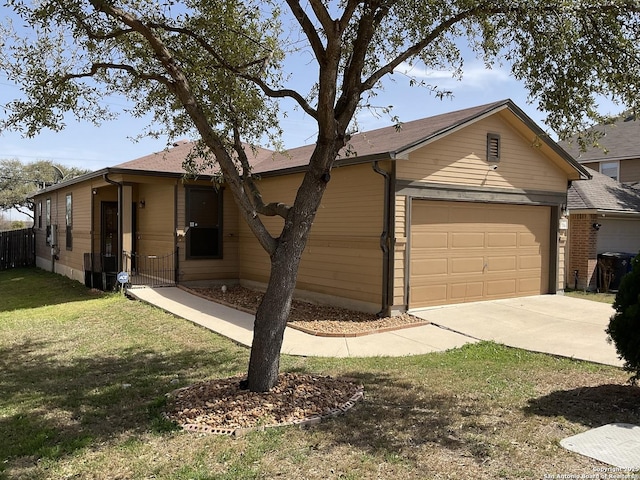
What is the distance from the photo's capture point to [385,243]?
9.71 m

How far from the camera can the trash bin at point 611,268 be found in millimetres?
14797

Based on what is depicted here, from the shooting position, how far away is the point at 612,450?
3.92m

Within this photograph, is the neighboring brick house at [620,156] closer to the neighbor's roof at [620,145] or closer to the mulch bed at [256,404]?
the neighbor's roof at [620,145]

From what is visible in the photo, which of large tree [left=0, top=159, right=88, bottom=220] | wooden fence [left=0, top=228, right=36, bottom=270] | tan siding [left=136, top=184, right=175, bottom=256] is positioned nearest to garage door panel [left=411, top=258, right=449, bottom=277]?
tan siding [left=136, top=184, right=175, bottom=256]

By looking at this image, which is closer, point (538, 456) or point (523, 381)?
point (538, 456)

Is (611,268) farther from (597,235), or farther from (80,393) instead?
(80,393)

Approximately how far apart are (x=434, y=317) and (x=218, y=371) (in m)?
4.75

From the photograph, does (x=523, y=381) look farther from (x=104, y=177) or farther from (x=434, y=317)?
(x=104, y=177)

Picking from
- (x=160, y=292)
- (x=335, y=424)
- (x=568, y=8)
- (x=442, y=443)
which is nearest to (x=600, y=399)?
(x=442, y=443)

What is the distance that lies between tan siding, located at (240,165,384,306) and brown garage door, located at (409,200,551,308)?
2.59 feet

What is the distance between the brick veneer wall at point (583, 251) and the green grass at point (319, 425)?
8.58 m

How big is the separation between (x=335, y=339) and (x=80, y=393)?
3.91 m

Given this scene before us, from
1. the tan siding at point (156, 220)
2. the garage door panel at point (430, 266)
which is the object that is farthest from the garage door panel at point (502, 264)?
the tan siding at point (156, 220)

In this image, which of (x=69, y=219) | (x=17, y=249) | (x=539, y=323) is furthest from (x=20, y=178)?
(x=539, y=323)
